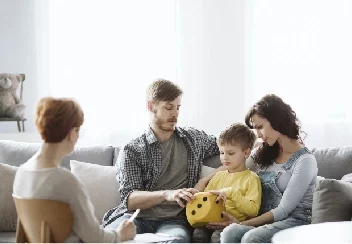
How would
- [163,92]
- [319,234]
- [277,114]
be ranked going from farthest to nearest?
[163,92]
[277,114]
[319,234]

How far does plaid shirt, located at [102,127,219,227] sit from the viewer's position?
9.87 ft

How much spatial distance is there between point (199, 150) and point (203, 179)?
176 millimetres

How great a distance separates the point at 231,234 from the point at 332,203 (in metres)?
0.44

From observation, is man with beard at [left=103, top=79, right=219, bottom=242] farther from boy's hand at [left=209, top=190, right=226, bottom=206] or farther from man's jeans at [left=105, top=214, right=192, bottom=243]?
Answer: boy's hand at [left=209, top=190, right=226, bottom=206]

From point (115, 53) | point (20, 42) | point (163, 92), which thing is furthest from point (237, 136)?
point (20, 42)

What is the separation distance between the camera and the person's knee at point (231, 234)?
2549mm

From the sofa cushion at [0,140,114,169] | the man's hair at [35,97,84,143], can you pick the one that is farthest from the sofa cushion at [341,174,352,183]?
the man's hair at [35,97,84,143]

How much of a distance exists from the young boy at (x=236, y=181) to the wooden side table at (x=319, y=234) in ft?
1.95

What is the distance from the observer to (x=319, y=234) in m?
2.08

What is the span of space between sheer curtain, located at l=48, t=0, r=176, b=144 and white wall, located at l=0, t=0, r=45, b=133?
19 centimetres

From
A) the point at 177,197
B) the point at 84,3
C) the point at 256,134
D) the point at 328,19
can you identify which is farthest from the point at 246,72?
the point at 177,197

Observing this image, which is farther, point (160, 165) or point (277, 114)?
point (160, 165)

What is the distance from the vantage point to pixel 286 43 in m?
4.22

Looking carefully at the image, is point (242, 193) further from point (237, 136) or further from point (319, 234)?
point (319, 234)
